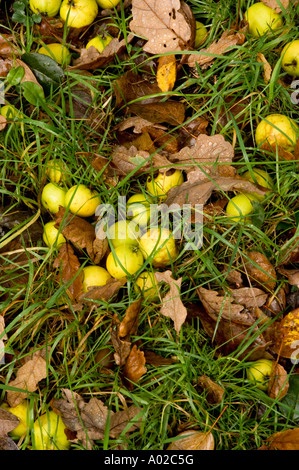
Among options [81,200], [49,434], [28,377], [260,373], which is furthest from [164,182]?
[49,434]

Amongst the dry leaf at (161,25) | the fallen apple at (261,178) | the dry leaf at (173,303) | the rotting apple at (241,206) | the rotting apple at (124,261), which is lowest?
the dry leaf at (173,303)

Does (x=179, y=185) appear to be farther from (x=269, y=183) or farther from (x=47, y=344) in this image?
(x=47, y=344)

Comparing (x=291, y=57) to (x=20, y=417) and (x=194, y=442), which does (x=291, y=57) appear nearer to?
(x=194, y=442)

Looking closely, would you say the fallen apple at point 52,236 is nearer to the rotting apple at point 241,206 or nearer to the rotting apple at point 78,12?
the rotting apple at point 241,206

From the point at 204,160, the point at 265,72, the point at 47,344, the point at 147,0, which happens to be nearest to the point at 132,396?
the point at 47,344

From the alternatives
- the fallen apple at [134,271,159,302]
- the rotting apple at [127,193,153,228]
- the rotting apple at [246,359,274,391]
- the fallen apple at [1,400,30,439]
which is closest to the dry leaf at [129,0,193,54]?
the rotting apple at [127,193,153,228]

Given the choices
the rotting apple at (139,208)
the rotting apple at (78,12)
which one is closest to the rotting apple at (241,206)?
the rotting apple at (139,208)
